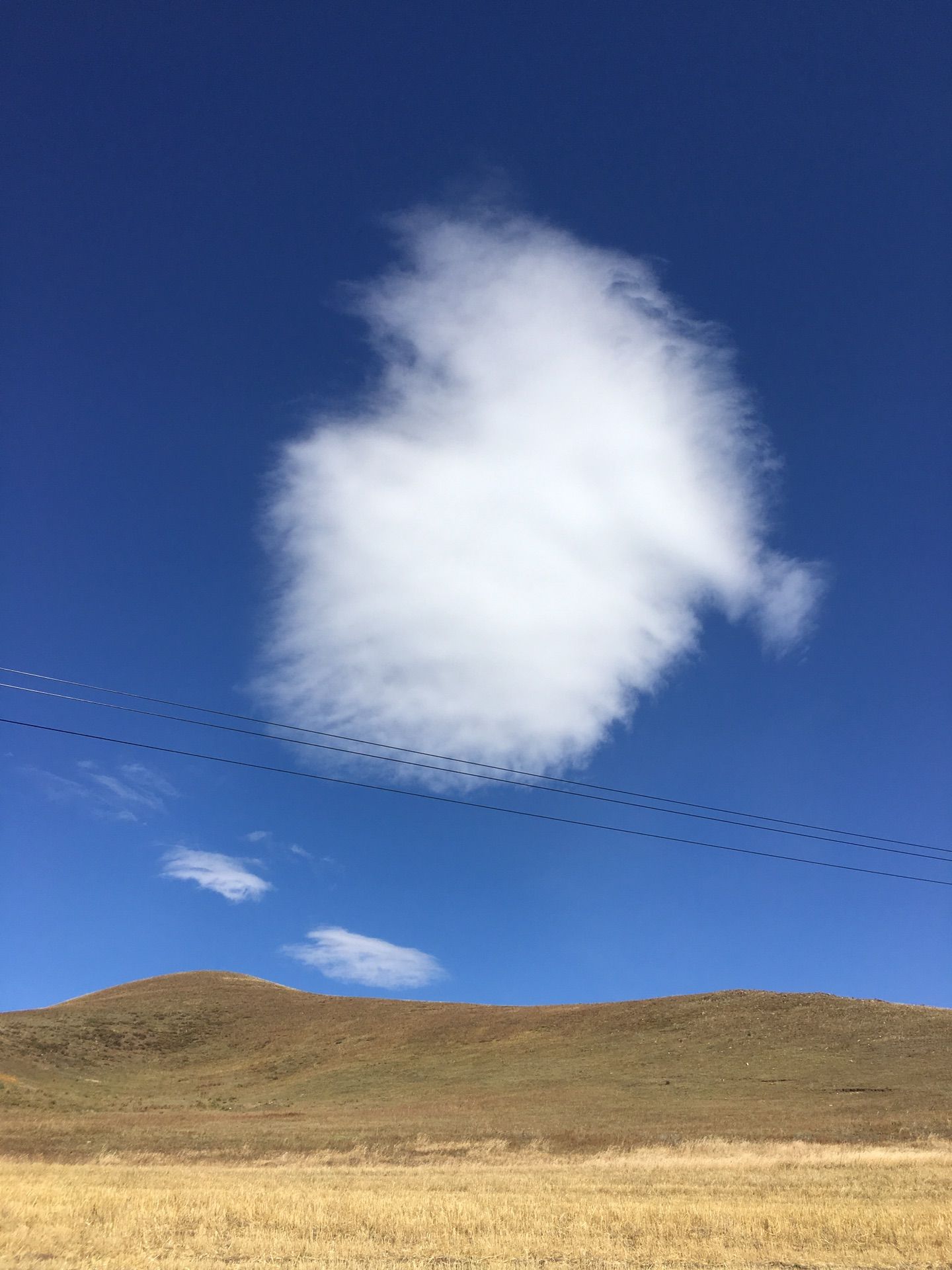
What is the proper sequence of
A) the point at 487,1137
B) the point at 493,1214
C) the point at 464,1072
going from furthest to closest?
1. the point at 464,1072
2. the point at 487,1137
3. the point at 493,1214

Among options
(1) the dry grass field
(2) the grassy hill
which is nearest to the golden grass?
(1) the dry grass field

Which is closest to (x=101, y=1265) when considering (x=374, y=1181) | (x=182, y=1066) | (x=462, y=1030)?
(x=374, y=1181)

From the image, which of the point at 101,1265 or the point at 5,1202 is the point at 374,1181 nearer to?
the point at 5,1202

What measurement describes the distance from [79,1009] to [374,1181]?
309ft

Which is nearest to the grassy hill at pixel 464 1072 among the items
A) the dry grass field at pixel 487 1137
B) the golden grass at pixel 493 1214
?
the dry grass field at pixel 487 1137

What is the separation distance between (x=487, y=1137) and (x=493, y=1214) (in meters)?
20.6

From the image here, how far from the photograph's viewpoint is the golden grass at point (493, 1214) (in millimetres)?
15102

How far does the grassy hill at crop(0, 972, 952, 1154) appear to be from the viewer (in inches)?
1567

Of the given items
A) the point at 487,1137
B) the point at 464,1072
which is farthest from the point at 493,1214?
the point at 464,1072

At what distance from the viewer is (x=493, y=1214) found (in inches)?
743

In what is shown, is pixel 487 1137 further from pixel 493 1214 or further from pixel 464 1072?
pixel 464 1072

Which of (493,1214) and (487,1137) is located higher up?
(493,1214)

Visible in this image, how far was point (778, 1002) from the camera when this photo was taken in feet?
254

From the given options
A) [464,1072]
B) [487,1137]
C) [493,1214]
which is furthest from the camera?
[464,1072]
